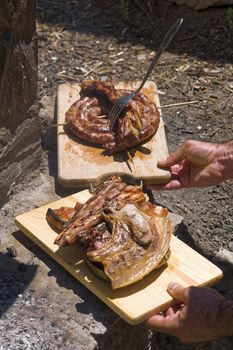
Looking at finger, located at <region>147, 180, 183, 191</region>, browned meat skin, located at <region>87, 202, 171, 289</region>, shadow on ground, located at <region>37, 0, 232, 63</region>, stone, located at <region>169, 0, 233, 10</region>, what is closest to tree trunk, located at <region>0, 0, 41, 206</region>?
finger, located at <region>147, 180, 183, 191</region>

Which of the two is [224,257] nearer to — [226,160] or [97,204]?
[226,160]

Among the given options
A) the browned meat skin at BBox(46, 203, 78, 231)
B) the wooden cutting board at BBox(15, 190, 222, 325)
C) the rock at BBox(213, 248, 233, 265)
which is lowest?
the rock at BBox(213, 248, 233, 265)

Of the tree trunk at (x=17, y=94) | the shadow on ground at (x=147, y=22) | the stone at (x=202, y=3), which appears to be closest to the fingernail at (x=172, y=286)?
the tree trunk at (x=17, y=94)

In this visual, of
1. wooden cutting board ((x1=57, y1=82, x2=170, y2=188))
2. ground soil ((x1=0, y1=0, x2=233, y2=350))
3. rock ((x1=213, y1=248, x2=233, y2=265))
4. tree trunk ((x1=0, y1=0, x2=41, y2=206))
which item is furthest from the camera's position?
rock ((x1=213, y1=248, x2=233, y2=265))

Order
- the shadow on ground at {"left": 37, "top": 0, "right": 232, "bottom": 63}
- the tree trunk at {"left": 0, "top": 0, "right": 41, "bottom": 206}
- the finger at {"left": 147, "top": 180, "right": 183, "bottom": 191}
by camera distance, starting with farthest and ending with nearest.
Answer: the shadow on ground at {"left": 37, "top": 0, "right": 232, "bottom": 63} → the finger at {"left": 147, "top": 180, "right": 183, "bottom": 191} → the tree trunk at {"left": 0, "top": 0, "right": 41, "bottom": 206}

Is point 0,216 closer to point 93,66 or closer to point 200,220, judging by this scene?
point 200,220

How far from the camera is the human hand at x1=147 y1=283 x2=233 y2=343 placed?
4.05m

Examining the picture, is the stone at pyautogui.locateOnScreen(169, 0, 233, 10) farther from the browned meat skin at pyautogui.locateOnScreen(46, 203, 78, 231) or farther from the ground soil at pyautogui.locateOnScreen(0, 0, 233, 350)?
the browned meat skin at pyautogui.locateOnScreen(46, 203, 78, 231)

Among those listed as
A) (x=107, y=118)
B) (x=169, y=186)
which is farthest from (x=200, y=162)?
(x=107, y=118)

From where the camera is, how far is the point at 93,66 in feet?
24.0

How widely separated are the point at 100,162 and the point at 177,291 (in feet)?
4.63

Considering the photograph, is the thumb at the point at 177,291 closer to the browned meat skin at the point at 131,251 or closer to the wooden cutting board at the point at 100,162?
the browned meat skin at the point at 131,251

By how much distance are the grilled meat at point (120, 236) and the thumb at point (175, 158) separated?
724 mm

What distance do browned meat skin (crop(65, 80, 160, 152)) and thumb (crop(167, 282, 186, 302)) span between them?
1.40m
